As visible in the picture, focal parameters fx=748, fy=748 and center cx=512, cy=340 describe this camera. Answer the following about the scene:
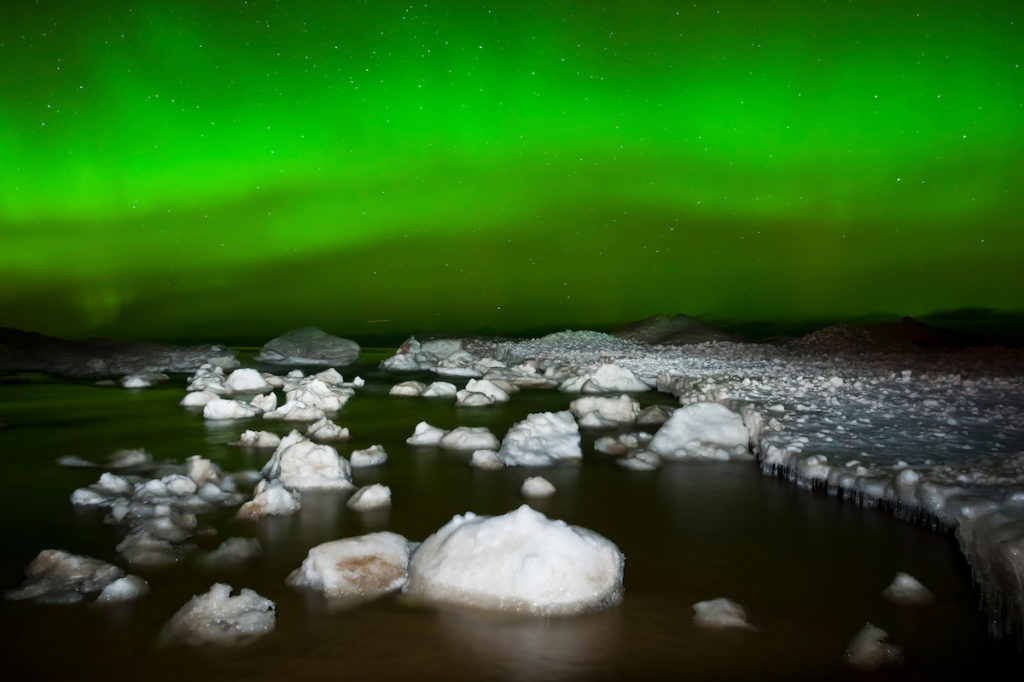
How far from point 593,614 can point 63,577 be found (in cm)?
426

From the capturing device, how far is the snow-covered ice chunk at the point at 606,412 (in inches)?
574

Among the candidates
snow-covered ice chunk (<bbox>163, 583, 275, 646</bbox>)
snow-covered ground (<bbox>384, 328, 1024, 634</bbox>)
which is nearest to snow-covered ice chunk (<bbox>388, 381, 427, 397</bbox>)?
snow-covered ground (<bbox>384, 328, 1024, 634</bbox>)

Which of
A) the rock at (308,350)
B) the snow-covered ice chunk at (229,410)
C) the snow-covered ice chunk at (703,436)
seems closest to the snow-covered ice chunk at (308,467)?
the snow-covered ice chunk at (703,436)

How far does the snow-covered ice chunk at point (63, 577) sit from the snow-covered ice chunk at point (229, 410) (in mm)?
10423

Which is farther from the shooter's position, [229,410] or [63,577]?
[229,410]

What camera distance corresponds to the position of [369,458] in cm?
1123

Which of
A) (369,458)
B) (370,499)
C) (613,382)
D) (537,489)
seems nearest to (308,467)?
(370,499)

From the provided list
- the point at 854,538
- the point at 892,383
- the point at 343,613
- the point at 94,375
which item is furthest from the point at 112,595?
the point at 94,375

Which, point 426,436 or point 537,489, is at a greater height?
point 537,489

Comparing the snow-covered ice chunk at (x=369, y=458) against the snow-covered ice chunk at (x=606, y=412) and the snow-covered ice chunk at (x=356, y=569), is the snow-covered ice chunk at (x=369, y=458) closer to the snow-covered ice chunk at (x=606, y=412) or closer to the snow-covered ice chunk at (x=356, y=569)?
A: the snow-covered ice chunk at (x=606, y=412)

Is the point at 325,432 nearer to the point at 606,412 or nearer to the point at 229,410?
the point at 229,410

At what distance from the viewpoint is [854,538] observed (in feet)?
24.2

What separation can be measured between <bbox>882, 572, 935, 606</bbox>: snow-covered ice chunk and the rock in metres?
36.6

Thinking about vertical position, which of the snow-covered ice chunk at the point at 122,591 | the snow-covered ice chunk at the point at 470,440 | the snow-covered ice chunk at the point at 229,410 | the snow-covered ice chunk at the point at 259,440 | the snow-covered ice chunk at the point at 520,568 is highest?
the snow-covered ice chunk at the point at 520,568
